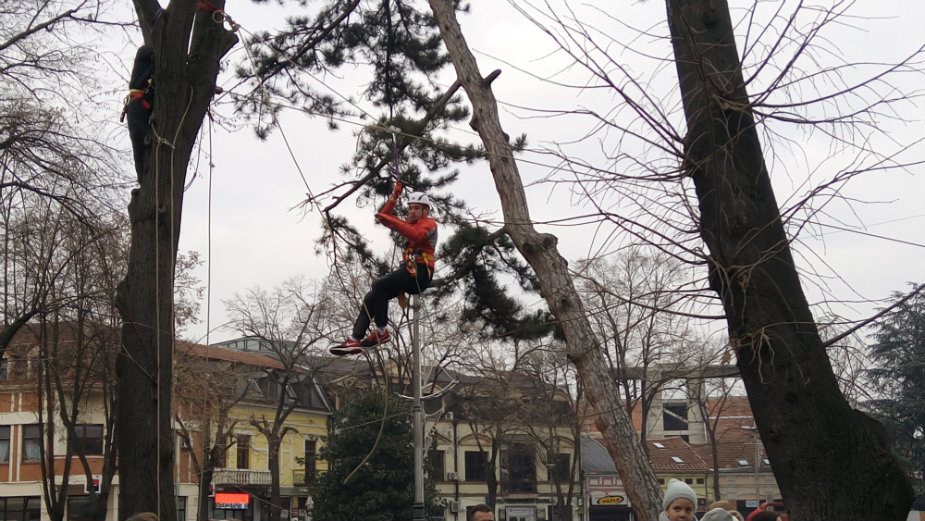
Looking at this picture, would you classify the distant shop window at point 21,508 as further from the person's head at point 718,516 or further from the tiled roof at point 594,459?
the person's head at point 718,516

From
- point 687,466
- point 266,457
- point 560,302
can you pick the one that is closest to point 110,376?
point 560,302

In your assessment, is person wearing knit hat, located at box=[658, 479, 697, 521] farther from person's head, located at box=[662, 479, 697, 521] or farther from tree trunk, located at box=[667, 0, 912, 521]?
tree trunk, located at box=[667, 0, 912, 521]

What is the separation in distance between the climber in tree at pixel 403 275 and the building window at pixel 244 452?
34514 mm

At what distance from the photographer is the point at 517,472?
4869 cm

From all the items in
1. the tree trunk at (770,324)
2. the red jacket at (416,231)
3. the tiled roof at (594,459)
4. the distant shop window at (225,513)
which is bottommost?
the distant shop window at (225,513)

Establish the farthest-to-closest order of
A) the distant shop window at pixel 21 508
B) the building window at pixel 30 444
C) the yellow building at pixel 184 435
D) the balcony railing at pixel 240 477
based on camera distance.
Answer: the balcony railing at pixel 240 477
the building window at pixel 30 444
the distant shop window at pixel 21 508
the yellow building at pixel 184 435

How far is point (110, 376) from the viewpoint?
20781mm

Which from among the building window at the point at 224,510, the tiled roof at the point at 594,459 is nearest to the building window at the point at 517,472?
the tiled roof at the point at 594,459

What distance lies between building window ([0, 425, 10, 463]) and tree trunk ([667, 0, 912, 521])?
3658cm

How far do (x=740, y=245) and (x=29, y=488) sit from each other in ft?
119

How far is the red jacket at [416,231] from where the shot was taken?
7.07 m

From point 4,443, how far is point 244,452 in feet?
32.5

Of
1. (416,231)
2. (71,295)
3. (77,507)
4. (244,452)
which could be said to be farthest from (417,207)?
(244,452)

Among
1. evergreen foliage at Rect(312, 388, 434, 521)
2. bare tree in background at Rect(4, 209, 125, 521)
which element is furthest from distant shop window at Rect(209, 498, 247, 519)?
bare tree in background at Rect(4, 209, 125, 521)
